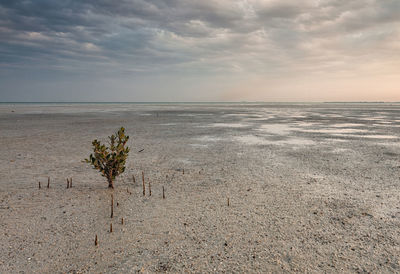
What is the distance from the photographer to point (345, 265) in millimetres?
3896

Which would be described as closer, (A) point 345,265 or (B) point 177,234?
(A) point 345,265

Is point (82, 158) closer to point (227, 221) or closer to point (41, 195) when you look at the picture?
point (41, 195)

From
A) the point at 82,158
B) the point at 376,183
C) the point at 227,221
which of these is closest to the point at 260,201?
the point at 227,221

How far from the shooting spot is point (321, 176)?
27.4 feet

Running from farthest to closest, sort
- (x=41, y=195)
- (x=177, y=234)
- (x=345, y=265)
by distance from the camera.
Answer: (x=41, y=195) → (x=177, y=234) → (x=345, y=265)

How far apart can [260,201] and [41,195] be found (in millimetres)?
5650

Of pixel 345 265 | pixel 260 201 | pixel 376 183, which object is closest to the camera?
pixel 345 265

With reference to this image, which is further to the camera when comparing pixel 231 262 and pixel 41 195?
pixel 41 195

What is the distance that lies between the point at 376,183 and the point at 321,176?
1473mm

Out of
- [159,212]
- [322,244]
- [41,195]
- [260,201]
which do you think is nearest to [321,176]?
[260,201]

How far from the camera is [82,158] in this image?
1120 centimetres

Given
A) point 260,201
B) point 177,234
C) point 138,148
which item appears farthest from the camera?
point 138,148

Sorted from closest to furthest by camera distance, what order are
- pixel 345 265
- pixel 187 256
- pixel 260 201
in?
pixel 345 265 → pixel 187 256 → pixel 260 201

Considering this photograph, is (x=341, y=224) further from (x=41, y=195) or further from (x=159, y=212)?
(x=41, y=195)
